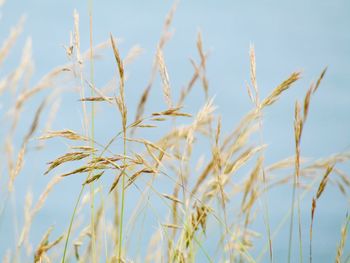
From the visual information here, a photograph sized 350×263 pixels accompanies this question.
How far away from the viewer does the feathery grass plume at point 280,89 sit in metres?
1.52

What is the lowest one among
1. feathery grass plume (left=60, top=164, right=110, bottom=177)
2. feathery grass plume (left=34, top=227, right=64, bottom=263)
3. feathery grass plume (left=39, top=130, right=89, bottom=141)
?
feathery grass plume (left=34, top=227, right=64, bottom=263)

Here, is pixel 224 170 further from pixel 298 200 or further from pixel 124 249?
pixel 124 249

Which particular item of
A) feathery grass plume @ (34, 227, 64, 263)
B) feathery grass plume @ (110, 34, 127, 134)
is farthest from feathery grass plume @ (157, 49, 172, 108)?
feathery grass plume @ (34, 227, 64, 263)

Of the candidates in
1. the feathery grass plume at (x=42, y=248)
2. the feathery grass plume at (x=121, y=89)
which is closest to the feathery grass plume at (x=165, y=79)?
the feathery grass plume at (x=121, y=89)

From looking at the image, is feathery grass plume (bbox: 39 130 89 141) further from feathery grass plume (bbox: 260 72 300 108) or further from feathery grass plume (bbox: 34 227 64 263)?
feathery grass plume (bbox: 260 72 300 108)

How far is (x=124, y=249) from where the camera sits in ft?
5.17

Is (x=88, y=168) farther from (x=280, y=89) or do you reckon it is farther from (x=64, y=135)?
(x=280, y=89)

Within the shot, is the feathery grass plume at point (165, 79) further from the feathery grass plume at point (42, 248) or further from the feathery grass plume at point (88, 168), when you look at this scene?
the feathery grass plume at point (42, 248)

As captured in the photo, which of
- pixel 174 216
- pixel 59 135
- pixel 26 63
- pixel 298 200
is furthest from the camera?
pixel 26 63

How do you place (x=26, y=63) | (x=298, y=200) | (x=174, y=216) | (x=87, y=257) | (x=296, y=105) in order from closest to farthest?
1. (x=296, y=105)
2. (x=298, y=200)
3. (x=174, y=216)
4. (x=87, y=257)
5. (x=26, y=63)

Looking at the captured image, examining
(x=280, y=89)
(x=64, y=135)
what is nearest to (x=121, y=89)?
(x=64, y=135)

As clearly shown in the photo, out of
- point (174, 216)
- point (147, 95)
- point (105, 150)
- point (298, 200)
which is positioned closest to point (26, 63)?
point (147, 95)

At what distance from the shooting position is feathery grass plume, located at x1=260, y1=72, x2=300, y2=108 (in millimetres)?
1516

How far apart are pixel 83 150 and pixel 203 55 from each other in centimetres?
77
